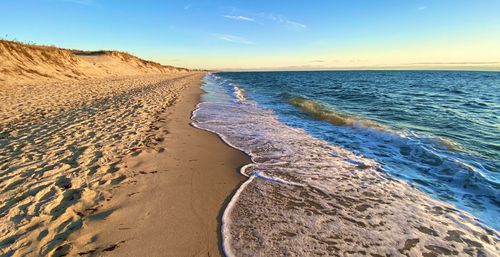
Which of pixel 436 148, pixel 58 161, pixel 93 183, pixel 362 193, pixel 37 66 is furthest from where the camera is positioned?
pixel 37 66

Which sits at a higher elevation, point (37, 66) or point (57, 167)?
point (37, 66)

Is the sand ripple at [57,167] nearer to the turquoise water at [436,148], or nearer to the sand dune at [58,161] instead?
the sand dune at [58,161]

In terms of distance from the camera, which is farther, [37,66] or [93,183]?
[37,66]

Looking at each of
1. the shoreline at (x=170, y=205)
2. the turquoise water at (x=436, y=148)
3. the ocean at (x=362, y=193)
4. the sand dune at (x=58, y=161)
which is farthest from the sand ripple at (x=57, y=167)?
the turquoise water at (x=436, y=148)

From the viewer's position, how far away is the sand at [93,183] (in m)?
3.14

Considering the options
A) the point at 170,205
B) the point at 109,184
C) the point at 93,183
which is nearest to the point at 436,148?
the point at 170,205

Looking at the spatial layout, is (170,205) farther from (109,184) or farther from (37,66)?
(37,66)

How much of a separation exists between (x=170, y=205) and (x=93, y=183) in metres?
1.46

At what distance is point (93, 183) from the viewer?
441cm

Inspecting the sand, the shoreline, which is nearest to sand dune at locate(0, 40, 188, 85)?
the sand

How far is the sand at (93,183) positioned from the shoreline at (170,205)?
Result: 0.01 m

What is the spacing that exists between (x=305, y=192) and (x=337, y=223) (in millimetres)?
974

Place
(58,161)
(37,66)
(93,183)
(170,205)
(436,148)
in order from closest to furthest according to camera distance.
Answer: (170,205) < (93,183) < (58,161) < (436,148) < (37,66)

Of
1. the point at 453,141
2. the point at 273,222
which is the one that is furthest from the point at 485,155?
the point at 273,222
